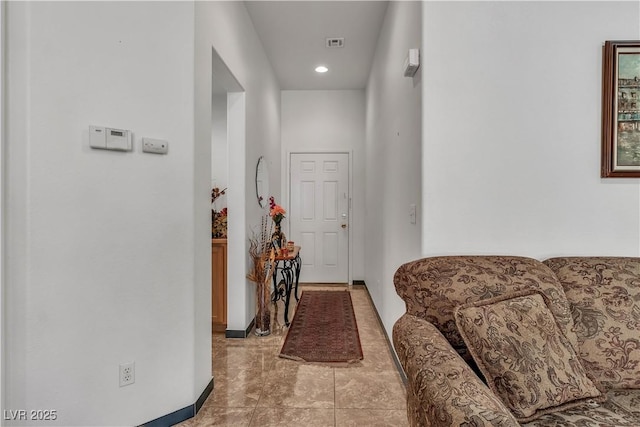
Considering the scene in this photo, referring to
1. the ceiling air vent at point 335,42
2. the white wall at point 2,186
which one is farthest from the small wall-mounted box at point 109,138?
the ceiling air vent at point 335,42

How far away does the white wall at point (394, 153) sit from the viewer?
6.79ft

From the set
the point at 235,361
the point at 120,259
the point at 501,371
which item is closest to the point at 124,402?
the point at 120,259

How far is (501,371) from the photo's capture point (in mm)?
1140

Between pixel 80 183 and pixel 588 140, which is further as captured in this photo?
pixel 588 140

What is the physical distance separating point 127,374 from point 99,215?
2.62 ft

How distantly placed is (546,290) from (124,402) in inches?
79.3

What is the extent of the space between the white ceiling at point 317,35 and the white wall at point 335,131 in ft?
1.19

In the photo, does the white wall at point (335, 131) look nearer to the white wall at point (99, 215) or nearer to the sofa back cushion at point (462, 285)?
the white wall at point (99, 215)

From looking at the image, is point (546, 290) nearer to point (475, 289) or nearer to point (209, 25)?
point (475, 289)

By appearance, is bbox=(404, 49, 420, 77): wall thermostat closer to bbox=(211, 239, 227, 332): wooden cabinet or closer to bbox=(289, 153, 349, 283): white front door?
bbox=(211, 239, 227, 332): wooden cabinet

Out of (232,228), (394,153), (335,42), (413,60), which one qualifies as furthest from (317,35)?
(232,228)

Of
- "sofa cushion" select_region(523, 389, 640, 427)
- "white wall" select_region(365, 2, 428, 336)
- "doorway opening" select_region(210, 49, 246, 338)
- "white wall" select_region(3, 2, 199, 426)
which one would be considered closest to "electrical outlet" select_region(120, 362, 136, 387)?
"white wall" select_region(3, 2, 199, 426)

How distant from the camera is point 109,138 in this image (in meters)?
1.67

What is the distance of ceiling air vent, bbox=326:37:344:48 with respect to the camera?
3666 mm
